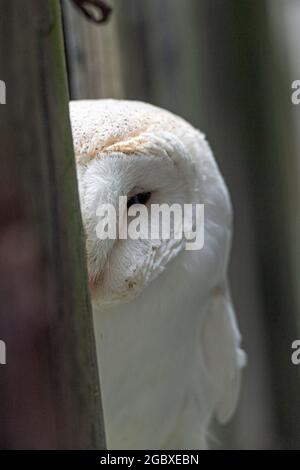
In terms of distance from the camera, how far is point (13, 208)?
27cm

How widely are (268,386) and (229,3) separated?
0.55m

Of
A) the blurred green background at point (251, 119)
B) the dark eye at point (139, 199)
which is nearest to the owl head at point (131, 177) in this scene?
the dark eye at point (139, 199)

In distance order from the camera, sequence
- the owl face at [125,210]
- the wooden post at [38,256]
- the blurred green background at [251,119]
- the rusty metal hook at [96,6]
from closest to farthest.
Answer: the wooden post at [38,256]
the owl face at [125,210]
the rusty metal hook at [96,6]
the blurred green background at [251,119]

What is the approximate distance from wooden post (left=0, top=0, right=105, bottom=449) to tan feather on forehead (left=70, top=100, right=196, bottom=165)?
0.48ft

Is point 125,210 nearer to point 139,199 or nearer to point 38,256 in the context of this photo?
point 139,199

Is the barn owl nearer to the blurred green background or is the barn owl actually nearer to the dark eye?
the dark eye

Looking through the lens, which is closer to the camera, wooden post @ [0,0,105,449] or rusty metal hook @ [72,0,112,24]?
wooden post @ [0,0,105,449]

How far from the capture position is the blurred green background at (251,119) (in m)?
1.09

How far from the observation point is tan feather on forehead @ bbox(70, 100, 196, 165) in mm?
447

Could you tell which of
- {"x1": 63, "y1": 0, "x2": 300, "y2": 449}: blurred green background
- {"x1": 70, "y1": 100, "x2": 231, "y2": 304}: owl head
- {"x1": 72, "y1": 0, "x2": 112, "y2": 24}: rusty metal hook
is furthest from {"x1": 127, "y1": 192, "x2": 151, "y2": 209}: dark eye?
{"x1": 63, "y1": 0, "x2": 300, "y2": 449}: blurred green background

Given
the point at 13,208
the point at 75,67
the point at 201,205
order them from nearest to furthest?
1. the point at 13,208
2. the point at 201,205
3. the point at 75,67

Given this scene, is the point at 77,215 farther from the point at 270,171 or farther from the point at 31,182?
the point at 270,171

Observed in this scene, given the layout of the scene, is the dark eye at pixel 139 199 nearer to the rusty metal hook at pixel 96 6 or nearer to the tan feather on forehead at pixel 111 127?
the tan feather on forehead at pixel 111 127
